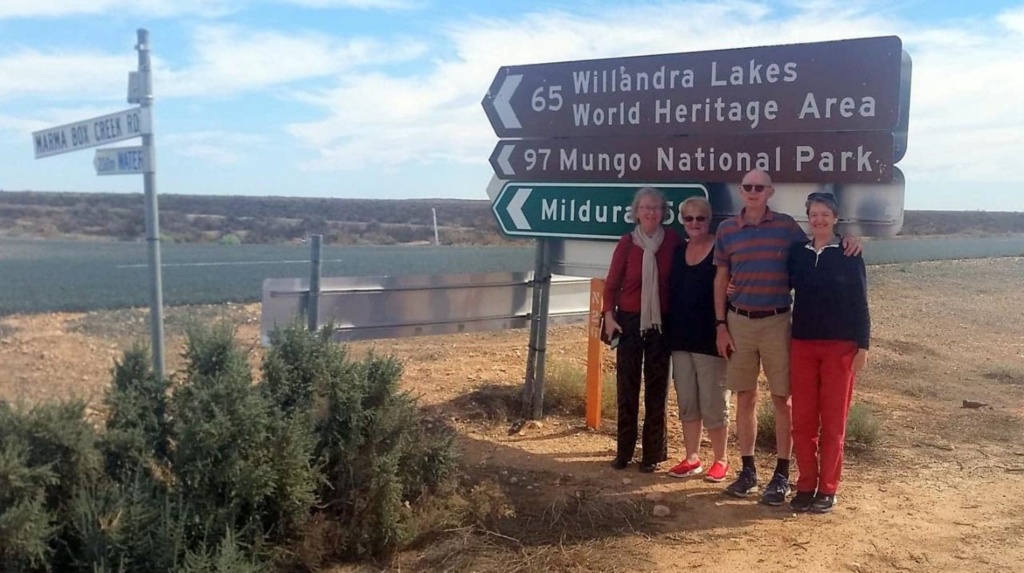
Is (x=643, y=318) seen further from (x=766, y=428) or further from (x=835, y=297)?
(x=766, y=428)

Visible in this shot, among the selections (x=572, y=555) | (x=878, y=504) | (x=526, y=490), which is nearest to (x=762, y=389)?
(x=878, y=504)

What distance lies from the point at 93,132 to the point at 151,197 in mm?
648

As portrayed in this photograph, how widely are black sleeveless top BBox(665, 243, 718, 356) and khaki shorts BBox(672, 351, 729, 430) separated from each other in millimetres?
68

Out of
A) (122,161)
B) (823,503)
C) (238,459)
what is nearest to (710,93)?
(823,503)

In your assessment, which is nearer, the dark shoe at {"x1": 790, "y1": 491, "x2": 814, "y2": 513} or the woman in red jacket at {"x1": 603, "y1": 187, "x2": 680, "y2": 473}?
the dark shoe at {"x1": 790, "y1": 491, "x2": 814, "y2": 513}

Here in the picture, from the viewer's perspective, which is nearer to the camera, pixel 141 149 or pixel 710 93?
pixel 141 149

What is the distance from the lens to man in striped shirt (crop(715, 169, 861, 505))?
515 centimetres

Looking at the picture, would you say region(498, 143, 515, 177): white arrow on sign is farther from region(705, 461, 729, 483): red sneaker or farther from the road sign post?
the road sign post

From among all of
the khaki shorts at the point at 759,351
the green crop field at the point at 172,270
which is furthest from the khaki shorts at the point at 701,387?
the green crop field at the point at 172,270

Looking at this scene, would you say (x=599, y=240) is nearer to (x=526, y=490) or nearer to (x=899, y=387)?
(x=526, y=490)

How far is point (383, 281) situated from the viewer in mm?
6520

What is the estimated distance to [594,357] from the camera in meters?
6.85

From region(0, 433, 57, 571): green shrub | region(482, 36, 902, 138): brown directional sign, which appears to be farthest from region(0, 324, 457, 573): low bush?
region(482, 36, 902, 138): brown directional sign

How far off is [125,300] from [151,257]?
10216 millimetres
